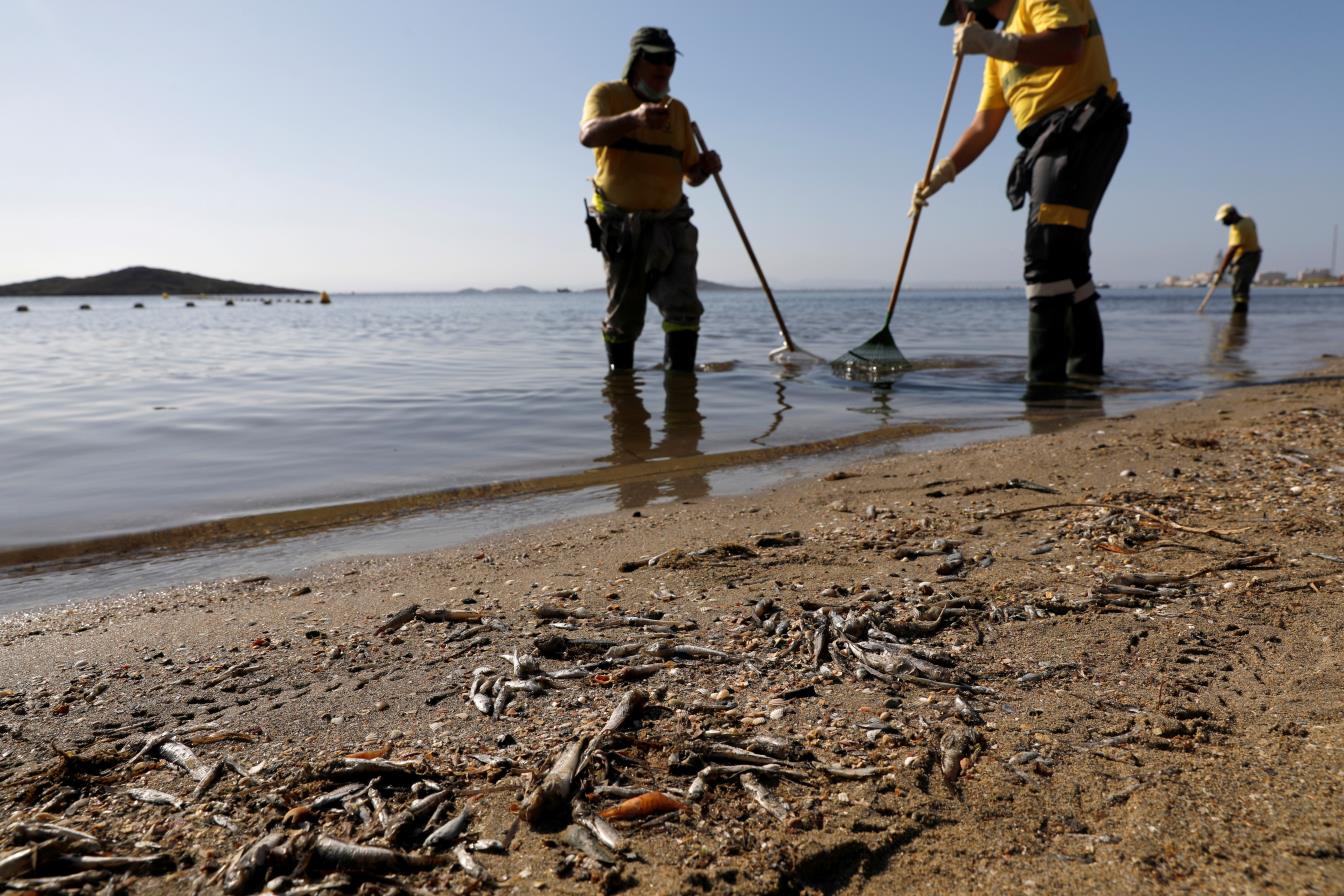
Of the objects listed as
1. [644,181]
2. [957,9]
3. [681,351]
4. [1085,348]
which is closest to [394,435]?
[644,181]

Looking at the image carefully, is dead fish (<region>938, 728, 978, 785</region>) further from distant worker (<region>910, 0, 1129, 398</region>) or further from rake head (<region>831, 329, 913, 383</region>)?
rake head (<region>831, 329, 913, 383</region>)

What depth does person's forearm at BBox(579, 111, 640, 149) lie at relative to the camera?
606 centimetres

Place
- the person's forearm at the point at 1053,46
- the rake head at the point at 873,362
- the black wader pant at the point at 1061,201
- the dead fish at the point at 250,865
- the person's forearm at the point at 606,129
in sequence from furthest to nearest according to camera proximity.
Answer: the rake head at the point at 873,362 < the person's forearm at the point at 606,129 < the black wader pant at the point at 1061,201 < the person's forearm at the point at 1053,46 < the dead fish at the point at 250,865

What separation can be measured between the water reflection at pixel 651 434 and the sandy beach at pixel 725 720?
1241 mm

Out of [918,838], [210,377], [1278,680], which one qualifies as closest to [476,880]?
[918,838]

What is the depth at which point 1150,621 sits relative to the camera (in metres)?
1.93

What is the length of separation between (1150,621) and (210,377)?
9.24 metres

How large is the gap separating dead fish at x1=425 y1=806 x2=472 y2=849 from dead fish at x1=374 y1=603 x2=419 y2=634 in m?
0.90

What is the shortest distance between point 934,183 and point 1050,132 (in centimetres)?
126

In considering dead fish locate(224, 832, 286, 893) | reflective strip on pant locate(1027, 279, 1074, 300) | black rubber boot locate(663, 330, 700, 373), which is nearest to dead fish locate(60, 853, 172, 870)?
dead fish locate(224, 832, 286, 893)

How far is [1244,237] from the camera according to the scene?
17.7 meters

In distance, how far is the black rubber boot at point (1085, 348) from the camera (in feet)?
23.8

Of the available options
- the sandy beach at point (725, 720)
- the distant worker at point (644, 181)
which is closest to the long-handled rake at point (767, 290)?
the distant worker at point (644, 181)

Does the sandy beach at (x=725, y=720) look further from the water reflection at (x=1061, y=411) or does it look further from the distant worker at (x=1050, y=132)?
the distant worker at (x=1050, y=132)
